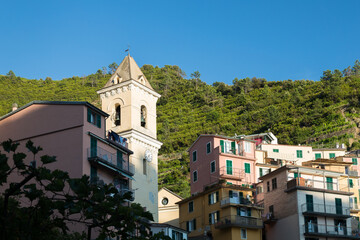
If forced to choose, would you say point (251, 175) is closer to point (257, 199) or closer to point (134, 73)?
point (257, 199)

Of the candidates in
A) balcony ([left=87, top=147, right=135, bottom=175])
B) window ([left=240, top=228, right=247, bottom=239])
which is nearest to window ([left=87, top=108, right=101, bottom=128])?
balcony ([left=87, top=147, right=135, bottom=175])

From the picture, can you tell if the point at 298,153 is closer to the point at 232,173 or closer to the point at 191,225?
the point at 232,173

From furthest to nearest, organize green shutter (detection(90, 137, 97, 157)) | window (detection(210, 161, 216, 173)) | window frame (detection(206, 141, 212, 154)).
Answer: window frame (detection(206, 141, 212, 154)), window (detection(210, 161, 216, 173)), green shutter (detection(90, 137, 97, 157))

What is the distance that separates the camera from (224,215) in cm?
5769

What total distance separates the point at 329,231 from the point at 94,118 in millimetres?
24240

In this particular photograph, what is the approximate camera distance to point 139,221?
22484 mm

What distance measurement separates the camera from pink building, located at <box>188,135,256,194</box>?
2518 inches

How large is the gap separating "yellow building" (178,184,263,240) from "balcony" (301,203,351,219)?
14.0ft

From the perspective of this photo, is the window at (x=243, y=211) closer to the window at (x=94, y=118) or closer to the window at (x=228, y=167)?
the window at (x=228, y=167)

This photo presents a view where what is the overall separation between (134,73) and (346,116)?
70.2 metres

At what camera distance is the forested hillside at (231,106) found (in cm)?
11819

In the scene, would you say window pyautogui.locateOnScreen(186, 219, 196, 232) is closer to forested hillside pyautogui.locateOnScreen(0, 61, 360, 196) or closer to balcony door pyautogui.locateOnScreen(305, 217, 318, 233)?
balcony door pyautogui.locateOnScreen(305, 217, 318, 233)

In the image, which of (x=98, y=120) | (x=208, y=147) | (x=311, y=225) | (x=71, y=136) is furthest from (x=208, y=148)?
(x=71, y=136)

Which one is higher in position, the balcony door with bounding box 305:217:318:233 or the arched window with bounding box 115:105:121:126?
the arched window with bounding box 115:105:121:126
